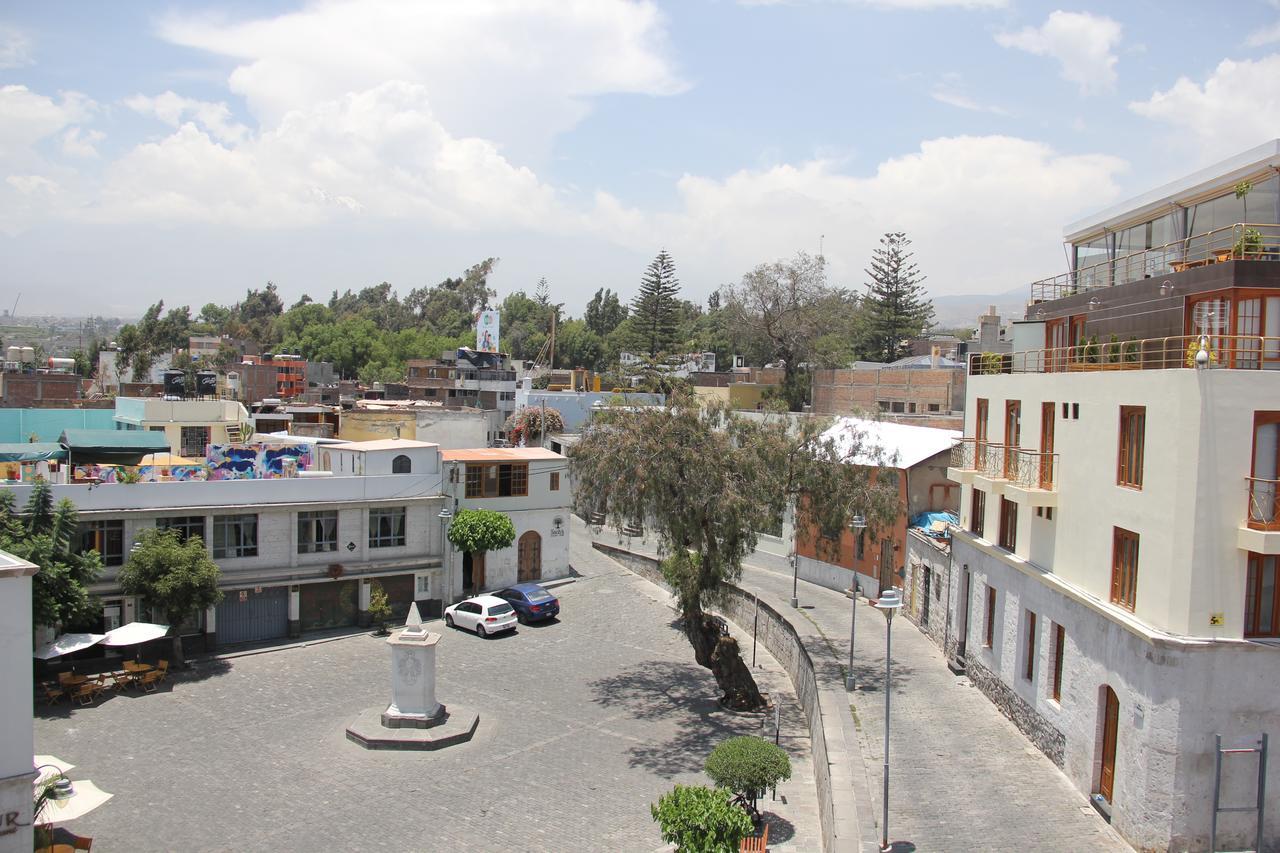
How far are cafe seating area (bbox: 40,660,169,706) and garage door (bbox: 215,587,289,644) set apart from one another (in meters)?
2.47

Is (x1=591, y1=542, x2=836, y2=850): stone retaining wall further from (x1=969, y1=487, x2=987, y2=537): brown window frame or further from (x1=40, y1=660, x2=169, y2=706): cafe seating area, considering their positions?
Result: (x1=40, y1=660, x2=169, y2=706): cafe seating area

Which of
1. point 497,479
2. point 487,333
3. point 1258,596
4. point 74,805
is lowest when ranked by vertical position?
point 74,805

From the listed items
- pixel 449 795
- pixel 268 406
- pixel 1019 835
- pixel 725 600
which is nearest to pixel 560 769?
pixel 449 795

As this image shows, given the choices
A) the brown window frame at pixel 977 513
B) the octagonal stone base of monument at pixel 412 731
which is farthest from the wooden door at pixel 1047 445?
the octagonal stone base of monument at pixel 412 731

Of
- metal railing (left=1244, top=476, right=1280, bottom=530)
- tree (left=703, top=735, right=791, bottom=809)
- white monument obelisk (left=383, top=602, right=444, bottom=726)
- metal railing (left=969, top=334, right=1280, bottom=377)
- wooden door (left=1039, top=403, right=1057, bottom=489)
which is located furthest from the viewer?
white monument obelisk (left=383, top=602, right=444, bottom=726)

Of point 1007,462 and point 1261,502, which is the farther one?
point 1007,462

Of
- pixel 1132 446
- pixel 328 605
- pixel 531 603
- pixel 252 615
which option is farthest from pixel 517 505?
pixel 1132 446

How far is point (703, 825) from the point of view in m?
12.0

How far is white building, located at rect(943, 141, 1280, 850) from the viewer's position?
1102 cm

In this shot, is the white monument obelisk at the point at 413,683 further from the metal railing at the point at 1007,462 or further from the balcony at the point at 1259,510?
the balcony at the point at 1259,510

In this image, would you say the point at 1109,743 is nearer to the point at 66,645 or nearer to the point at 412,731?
the point at 412,731

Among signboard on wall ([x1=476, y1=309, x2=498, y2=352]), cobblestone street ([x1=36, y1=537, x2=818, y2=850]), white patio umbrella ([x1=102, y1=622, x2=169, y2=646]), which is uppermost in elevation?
signboard on wall ([x1=476, y1=309, x2=498, y2=352])

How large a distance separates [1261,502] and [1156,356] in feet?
11.0

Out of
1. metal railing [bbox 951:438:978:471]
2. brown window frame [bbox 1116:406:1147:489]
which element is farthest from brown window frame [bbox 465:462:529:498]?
brown window frame [bbox 1116:406:1147:489]
